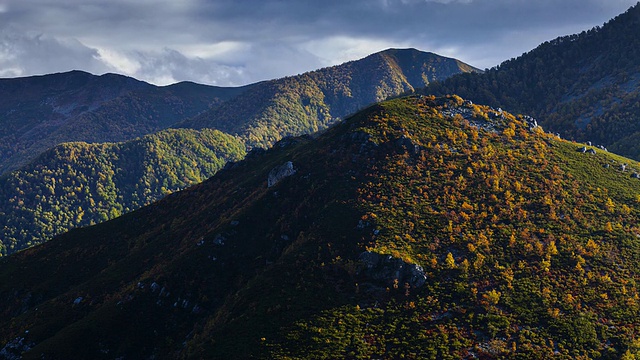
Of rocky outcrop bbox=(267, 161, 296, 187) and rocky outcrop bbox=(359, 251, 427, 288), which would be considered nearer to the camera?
rocky outcrop bbox=(359, 251, 427, 288)

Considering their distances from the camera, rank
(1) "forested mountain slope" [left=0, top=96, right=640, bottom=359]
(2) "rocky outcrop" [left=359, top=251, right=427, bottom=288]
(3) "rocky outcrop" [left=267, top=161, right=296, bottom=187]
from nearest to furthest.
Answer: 1. (1) "forested mountain slope" [left=0, top=96, right=640, bottom=359]
2. (2) "rocky outcrop" [left=359, top=251, right=427, bottom=288]
3. (3) "rocky outcrop" [left=267, top=161, right=296, bottom=187]

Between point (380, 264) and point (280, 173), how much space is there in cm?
4771

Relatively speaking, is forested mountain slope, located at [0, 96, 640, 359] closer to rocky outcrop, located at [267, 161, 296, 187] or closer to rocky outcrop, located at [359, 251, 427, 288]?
rocky outcrop, located at [359, 251, 427, 288]

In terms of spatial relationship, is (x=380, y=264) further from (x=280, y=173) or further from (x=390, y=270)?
(x=280, y=173)

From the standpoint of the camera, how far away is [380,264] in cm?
6494

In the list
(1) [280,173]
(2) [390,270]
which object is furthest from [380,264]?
(1) [280,173]

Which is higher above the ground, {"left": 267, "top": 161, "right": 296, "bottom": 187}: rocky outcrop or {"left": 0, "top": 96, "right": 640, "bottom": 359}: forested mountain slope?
{"left": 267, "top": 161, "right": 296, "bottom": 187}: rocky outcrop

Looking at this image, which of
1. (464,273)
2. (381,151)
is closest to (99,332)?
(464,273)

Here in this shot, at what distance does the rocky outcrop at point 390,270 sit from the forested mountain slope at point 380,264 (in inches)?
9.2

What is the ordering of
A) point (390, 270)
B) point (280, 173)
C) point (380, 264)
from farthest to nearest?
point (280, 173), point (380, 264), point (390, 270)

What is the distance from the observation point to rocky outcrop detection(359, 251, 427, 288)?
62634 millimetres

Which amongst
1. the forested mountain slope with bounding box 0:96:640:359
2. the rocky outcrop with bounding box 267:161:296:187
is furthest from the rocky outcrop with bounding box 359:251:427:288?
the rocky outcrop with bounding box 267:161:296:187

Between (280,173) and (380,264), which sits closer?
(380,264)

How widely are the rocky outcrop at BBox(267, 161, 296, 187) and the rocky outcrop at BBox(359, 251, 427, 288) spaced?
4199 centimetres
